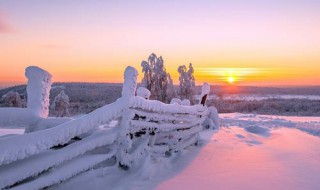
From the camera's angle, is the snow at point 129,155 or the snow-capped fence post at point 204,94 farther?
the snow-capped fence post at point 204,94

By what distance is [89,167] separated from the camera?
383 centimetres

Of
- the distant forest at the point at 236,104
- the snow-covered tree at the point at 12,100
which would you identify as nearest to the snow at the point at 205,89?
the distant forest at the point at 236,104

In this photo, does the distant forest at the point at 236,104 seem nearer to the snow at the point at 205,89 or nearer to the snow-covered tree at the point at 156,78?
the snow-covered tree at the point at 156,78

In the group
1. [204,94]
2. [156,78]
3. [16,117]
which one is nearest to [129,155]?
[16,117]

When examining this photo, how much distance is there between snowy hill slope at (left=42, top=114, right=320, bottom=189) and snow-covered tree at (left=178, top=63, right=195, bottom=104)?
22864 mm

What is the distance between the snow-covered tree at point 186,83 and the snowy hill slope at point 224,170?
75.0 feet

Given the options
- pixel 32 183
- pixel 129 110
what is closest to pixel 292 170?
pixel 129 110

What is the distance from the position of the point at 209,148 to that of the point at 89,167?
377cm

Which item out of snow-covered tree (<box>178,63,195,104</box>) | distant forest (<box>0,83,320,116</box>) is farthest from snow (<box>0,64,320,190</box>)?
snow-covered tree (<box>178,63,195,104</box>)

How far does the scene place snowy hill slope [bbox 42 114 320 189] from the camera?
419 cm

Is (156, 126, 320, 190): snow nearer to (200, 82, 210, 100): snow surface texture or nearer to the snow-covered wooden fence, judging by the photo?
the snow-covered wooden fence

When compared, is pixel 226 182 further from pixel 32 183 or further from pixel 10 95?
pixel 10 95

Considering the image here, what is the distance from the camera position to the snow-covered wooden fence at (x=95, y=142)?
119 inches

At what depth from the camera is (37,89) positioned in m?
4.80
